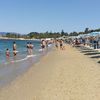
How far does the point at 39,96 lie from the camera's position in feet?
33.6

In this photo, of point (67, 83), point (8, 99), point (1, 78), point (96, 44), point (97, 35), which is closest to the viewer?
point (8, 99)

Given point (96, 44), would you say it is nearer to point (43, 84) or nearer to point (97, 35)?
point (97, 35)

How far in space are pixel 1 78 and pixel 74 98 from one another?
6.38 metres

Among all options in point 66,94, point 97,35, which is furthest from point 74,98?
point 97,35

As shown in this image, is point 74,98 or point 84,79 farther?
point 84,79

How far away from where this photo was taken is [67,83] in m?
12.3

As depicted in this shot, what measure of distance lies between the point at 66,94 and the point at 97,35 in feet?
118

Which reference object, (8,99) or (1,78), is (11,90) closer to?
(8,99)

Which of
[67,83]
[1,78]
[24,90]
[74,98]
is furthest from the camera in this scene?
[1,78]

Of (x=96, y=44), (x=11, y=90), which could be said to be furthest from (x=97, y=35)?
(x=11, y=90)

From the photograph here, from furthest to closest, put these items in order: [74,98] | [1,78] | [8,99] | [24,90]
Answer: [1,78], [24,90], [8,99], [74,98]

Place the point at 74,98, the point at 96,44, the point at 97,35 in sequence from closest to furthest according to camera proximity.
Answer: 1. the point at 74,98
2. the point at 96,44
3. the point at 97,35

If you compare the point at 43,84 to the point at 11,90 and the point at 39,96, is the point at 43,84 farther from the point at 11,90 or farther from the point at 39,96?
the point at 39,96

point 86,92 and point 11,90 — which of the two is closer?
point 86,92
